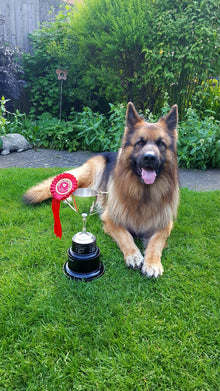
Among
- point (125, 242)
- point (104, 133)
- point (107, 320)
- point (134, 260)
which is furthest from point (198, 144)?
point (107, 320)

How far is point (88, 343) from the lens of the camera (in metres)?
1.61

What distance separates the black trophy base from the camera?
2.08 m

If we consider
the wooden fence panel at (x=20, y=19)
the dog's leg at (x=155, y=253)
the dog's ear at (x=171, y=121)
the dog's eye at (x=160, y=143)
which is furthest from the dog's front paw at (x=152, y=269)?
the wooden fence panel at (x=20, y=19)

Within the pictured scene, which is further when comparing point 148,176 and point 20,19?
point 20,19

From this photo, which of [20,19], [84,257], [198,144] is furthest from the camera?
[20,19]

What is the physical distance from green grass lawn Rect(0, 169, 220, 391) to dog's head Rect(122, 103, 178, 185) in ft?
2.62

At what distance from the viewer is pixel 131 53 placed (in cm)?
599

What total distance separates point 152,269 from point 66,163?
3437 millimetres

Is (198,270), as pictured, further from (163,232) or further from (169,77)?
(169,77)

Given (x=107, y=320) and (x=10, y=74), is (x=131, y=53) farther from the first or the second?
(x=107, y=320)

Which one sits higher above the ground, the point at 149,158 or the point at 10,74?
the point at 10,74

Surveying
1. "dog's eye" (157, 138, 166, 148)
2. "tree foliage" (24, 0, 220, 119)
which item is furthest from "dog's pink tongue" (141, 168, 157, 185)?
"tree foliage" (24, 0, 220, 119)

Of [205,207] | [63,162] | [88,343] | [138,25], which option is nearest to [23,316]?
[88,343]

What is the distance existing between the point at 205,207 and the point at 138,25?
429cm
